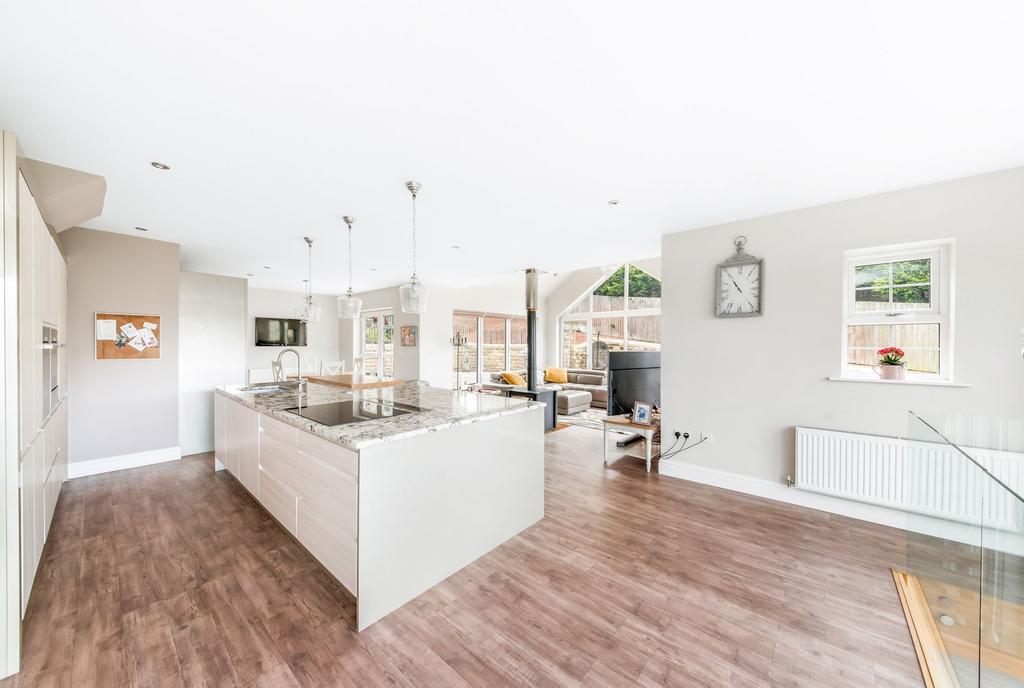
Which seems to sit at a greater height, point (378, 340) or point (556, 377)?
point (378, 340)

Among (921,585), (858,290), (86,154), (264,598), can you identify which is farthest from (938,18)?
(86,154)

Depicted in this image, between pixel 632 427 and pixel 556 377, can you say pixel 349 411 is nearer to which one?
pixel 632 427

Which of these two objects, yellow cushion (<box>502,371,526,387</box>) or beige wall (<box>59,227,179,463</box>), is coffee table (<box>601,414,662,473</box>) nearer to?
yellow cushion (<box>502,371,526,387</box>)

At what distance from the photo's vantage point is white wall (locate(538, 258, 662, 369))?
925cm

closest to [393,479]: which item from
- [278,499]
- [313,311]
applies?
[278,499]

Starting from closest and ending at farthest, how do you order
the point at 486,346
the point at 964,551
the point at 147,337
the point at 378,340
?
Answer: 1. the point at 964,551
2. the point at 147,337
3. the point at 378,340
4. the point at 486,346

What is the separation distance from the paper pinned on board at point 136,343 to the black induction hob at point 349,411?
2.67 meters

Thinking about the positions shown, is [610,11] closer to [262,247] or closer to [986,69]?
[986,69]

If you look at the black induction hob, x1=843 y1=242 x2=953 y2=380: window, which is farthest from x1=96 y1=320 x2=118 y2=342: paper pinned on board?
x1=843 y1=242 x2=953 y2=380: window

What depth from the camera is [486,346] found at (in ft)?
28.8

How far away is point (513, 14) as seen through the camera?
49.8 inches

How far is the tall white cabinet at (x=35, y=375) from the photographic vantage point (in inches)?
66.0

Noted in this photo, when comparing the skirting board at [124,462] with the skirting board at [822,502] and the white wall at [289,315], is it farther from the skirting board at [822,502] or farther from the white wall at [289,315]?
the skirting board at [822,502]

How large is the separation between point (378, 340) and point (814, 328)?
751 centimetres
